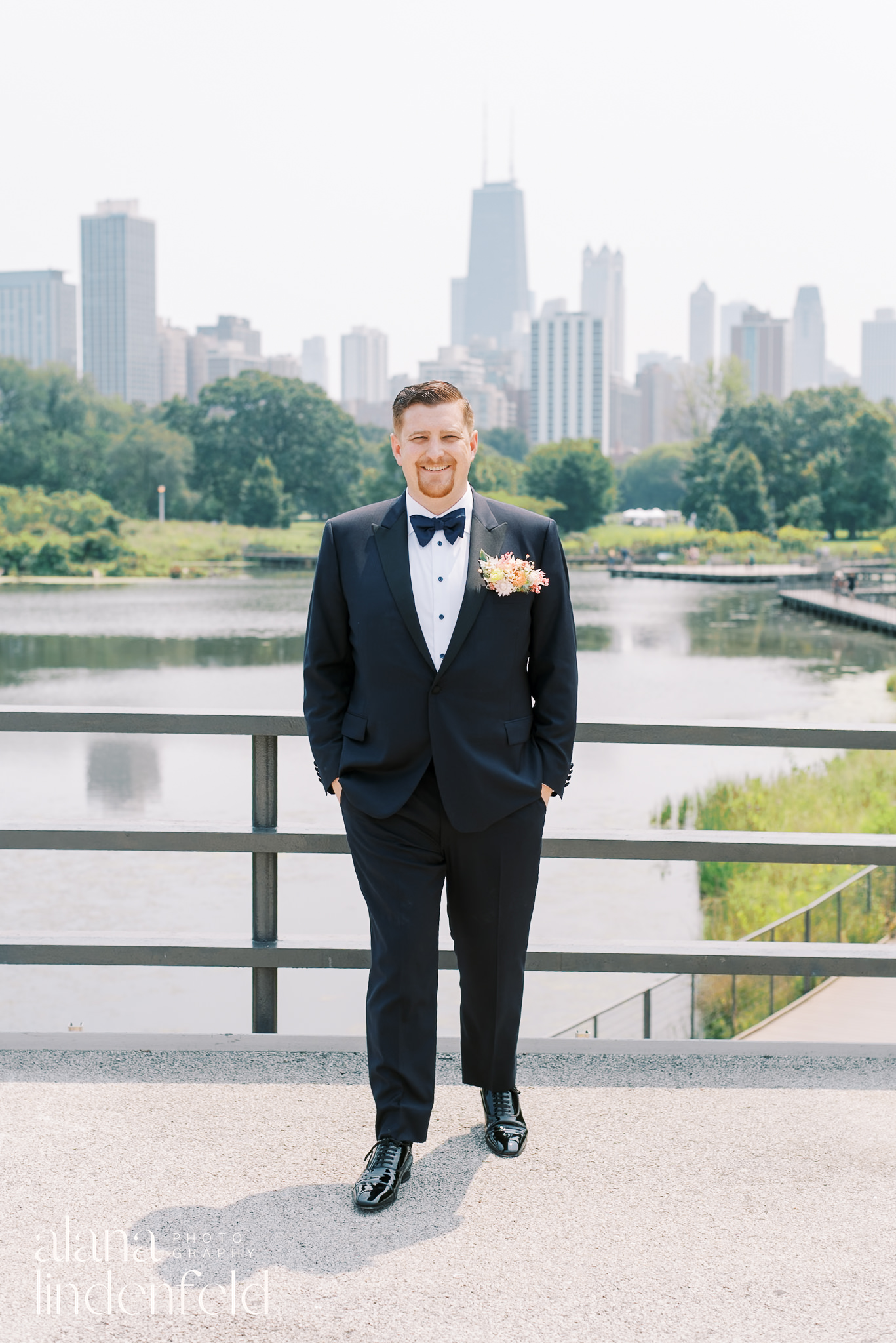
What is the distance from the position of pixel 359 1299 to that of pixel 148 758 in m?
17.7

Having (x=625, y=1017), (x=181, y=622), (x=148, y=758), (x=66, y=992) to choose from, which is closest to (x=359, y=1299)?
(x=625, y=1017)

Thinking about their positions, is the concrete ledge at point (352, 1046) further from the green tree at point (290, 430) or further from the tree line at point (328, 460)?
the green tree at point (290, 430)

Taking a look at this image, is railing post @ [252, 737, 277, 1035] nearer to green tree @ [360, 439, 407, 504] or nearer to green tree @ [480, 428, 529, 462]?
green tree @ [360, 439, 407, 504]

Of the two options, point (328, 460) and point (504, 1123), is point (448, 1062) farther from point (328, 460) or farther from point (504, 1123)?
point (328, 460)

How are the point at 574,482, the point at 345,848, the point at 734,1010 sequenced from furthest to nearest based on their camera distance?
1. the point at 574,482
2. the point at 734,1010
3. the point at 345,848

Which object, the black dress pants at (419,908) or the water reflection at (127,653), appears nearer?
the black dress pants at (419,908)

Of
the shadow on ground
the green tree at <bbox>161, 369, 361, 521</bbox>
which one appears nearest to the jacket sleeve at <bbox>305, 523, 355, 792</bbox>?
the shadow on ground

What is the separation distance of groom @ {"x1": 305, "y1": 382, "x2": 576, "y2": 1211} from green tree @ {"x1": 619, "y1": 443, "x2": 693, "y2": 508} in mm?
148698

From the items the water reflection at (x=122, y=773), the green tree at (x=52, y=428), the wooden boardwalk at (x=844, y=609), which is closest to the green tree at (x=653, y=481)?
the green tree at (x=52, y=428)

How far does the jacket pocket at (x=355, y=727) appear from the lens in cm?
323

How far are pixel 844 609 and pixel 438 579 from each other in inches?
1894

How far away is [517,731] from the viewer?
324 cm

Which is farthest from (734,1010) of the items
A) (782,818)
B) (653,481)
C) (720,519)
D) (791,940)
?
(653,481)

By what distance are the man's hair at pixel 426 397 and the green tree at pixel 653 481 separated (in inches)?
5855
